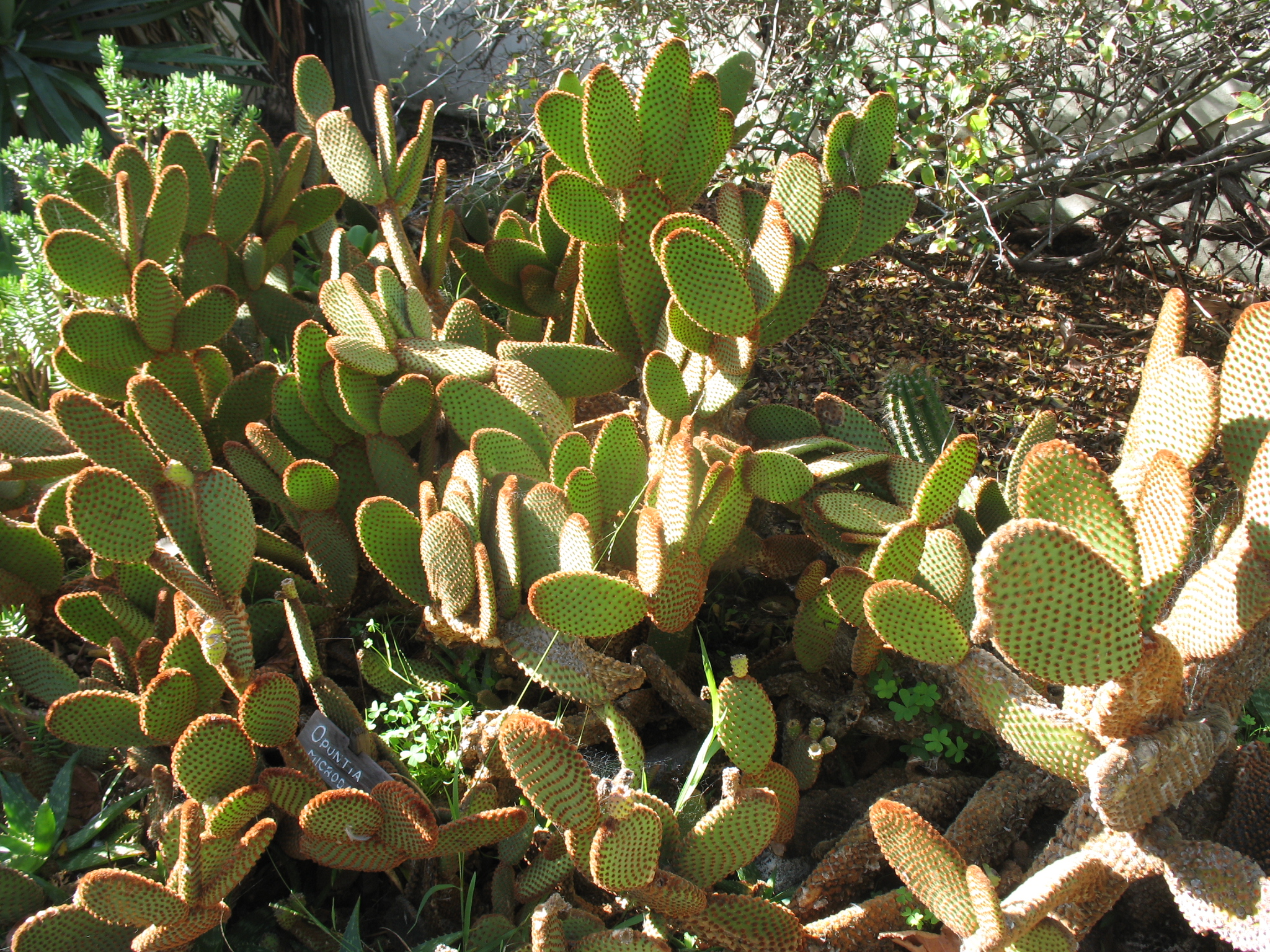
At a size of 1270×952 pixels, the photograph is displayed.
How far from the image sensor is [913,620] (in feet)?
4.30

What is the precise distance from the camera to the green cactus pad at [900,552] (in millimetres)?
1472

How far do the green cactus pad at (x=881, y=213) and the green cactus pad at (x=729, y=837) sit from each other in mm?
1173

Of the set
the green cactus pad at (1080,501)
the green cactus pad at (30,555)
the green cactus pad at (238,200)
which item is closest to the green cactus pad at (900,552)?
the green cactus pad at (1080,501)

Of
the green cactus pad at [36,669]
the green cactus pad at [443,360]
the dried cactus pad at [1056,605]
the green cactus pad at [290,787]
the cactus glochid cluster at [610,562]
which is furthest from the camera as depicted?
the green cactus pad at [443,360]

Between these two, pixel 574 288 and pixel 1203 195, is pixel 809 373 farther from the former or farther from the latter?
pixel 1203 195

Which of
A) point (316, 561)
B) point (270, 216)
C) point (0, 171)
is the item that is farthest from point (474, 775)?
point (0, 171)

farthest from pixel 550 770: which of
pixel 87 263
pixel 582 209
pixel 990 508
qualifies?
pixel 87 263

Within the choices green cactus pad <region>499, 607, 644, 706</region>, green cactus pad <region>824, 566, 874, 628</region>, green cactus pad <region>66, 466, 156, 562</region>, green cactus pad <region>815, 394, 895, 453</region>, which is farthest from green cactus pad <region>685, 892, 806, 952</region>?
green cactus pad <region>66, 466, 156, 562</region>

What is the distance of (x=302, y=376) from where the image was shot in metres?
2.04

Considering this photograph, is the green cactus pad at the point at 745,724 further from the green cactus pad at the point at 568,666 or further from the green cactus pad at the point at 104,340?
the green cactus pad at the point at 104,340

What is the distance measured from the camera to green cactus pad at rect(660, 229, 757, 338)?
1642 mm

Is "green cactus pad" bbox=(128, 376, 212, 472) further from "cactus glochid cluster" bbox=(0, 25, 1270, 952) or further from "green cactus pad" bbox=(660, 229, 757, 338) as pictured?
"green cactus pad" bbox=(660, 229, 757, 338)

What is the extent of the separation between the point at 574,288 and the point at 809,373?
1.04m

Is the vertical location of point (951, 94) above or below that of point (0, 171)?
below
